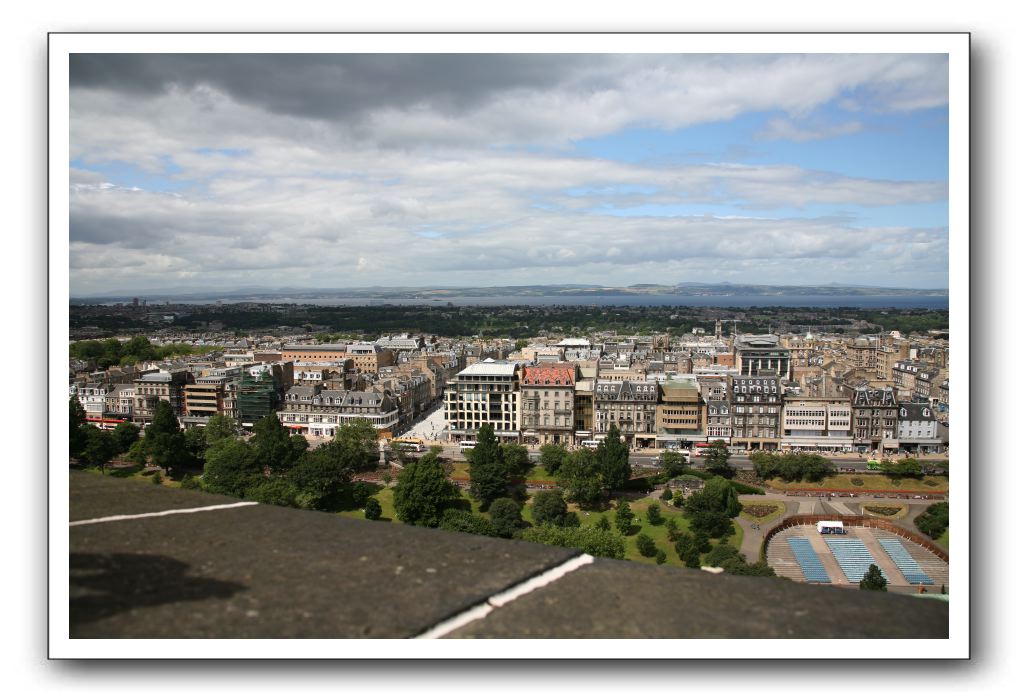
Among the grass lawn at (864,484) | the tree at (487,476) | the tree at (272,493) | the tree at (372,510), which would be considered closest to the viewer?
the tree at (272,493)

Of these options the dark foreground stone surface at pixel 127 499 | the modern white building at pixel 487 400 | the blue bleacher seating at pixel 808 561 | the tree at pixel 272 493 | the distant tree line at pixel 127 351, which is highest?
the distant tree line at pixel 127 351

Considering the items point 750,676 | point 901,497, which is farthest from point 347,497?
point 750,676

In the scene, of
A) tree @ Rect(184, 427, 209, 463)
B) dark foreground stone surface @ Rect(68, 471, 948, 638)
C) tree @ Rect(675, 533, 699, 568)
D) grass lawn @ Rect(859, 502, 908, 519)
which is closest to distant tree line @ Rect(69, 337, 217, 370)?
tree @ Rect(184, 427, 209, 463)

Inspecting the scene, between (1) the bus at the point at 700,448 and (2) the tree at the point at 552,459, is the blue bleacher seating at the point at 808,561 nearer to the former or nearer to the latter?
(1) the bus at the point at 700,448

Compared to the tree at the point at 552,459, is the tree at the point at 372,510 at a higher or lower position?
lower

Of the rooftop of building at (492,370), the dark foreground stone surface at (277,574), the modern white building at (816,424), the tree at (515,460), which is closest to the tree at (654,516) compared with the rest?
the tree at (515,460)

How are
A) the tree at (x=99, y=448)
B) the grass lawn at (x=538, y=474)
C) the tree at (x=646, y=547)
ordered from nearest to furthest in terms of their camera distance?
the tree at (x=646, y=547) < the tree at (x=99, y=448) < the grass lawn at (x=538, y=474)
